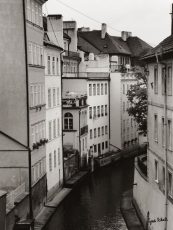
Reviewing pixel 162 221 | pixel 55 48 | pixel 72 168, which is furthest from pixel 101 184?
pixel 162 221

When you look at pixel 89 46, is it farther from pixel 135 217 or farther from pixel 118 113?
pixel 135 217

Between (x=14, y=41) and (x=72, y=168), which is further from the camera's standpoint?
(x=72, y=168)

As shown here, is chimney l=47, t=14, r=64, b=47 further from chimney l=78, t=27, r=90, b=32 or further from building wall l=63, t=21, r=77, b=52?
chimney l=78, t=27, r=90, b=32

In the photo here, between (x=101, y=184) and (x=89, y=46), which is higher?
(x=89, y=46)

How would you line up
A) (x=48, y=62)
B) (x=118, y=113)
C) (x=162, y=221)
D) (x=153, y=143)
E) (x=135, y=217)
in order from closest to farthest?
(x=162, y=221), (x=153, y=143), (x=135, y=217), (x=48, y=62), (x=118, y=113)

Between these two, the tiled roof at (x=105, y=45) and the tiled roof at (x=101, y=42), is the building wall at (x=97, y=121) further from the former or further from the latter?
the tiled roof at (x=101, y=42)

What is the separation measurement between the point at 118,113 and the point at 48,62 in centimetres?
3207

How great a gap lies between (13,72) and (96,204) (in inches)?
595

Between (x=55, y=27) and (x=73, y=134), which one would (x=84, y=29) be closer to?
(x=73, y=134)

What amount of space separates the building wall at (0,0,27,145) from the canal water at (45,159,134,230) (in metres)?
7.05

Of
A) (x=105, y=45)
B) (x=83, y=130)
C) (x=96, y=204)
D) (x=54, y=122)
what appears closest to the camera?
(x=96, y=204)

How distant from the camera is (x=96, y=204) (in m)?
46.5

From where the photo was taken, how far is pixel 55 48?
1853 inches

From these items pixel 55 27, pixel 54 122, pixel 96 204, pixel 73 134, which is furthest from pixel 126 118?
pixel 96 204
